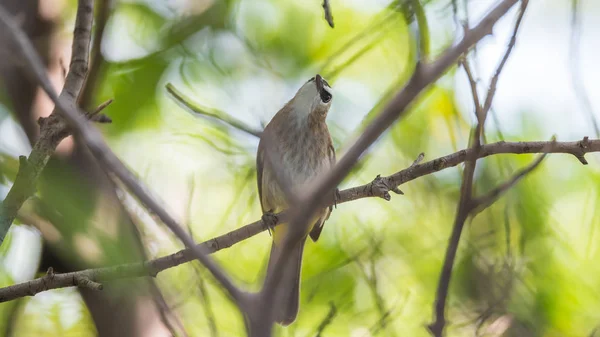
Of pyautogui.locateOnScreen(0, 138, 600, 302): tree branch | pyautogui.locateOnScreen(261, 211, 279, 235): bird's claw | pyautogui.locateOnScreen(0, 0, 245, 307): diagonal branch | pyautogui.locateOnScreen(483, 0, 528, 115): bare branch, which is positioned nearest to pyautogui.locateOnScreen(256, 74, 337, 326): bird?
pyautogui.locateOnScreen(261, 211, 279, 235): bird's claw

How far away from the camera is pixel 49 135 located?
2.35 m

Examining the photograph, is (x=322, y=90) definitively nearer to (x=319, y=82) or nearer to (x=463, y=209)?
(x=319, y=82)

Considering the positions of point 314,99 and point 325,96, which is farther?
point 314,99

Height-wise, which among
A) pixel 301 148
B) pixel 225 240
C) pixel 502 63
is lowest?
pixel 502 63

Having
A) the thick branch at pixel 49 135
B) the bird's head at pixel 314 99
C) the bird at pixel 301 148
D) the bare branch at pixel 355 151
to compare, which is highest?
the bird's head at pixel 314 99

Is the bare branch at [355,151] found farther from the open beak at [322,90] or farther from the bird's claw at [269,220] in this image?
the open beak at [322,90]

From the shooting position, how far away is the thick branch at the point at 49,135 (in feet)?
7.28

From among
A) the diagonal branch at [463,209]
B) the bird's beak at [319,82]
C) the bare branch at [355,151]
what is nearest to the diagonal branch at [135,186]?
the bare branch at [355,151]

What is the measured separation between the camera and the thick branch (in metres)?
2.22

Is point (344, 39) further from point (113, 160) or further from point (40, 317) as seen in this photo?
point (113, 160)

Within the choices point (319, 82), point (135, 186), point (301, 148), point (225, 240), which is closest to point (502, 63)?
point (135, 186)

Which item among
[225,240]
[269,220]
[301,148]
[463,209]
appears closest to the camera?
[463,209]

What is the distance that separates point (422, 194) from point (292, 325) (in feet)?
5.01

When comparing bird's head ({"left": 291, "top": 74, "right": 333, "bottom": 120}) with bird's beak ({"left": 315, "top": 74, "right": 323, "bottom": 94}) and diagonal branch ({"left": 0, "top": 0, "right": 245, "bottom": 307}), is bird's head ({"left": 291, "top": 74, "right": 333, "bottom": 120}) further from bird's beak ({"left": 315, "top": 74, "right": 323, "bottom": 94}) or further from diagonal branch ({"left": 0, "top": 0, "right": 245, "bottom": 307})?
diagonal branch ({"left": 0, "top": 0, "right": 245, "bottom": 307})
